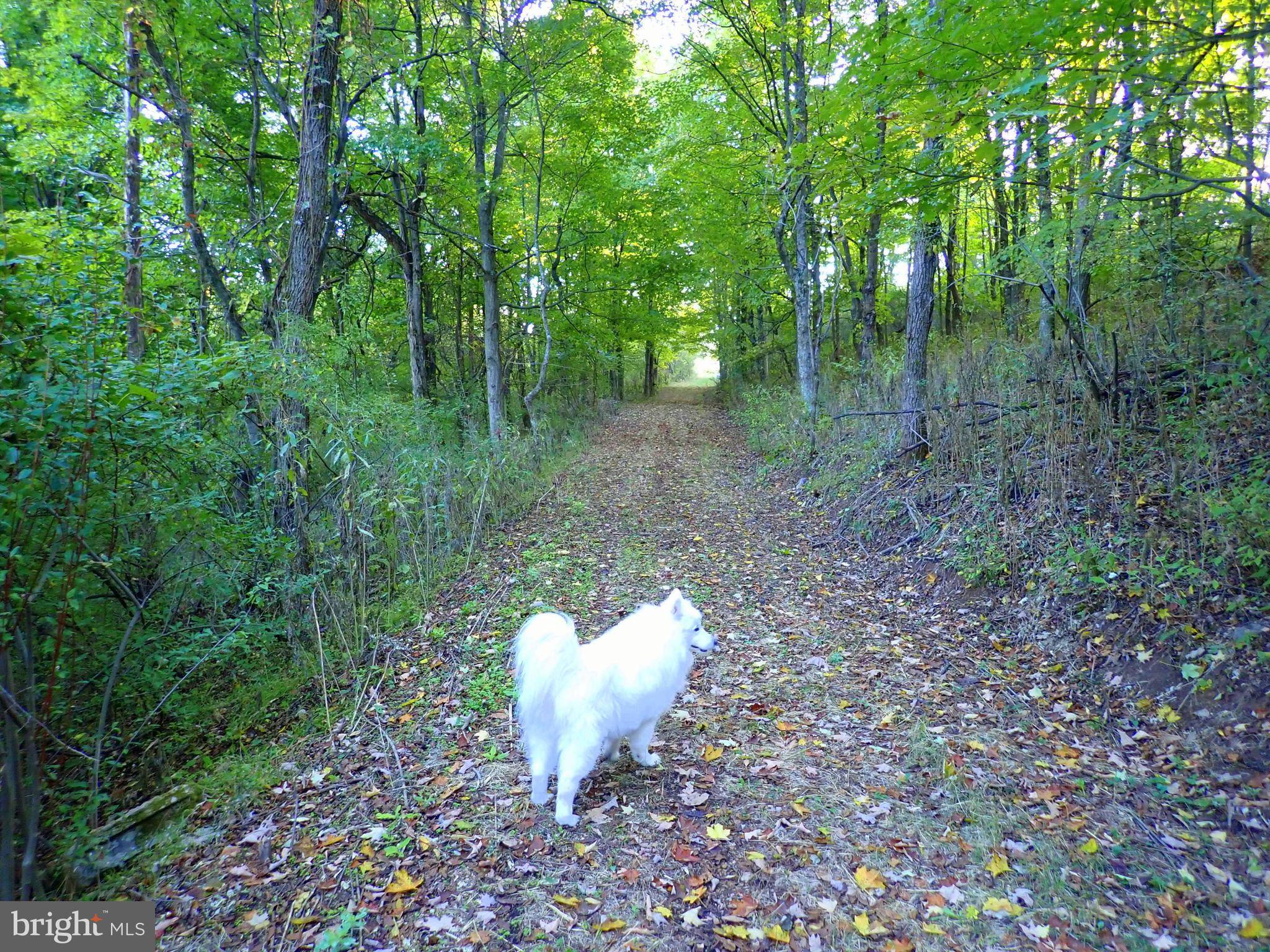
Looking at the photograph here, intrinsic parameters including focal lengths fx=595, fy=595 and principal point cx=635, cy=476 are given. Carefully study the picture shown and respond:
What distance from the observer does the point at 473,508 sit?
897 cm

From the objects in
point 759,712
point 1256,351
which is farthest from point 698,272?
point 759,712

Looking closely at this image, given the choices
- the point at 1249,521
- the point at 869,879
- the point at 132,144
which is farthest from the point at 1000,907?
the point at 132,144

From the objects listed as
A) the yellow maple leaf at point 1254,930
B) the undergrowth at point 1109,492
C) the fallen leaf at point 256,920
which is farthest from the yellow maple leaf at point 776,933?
the undergrowth at point 1109,492

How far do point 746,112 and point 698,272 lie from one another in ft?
22.4

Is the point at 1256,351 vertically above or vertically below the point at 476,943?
above

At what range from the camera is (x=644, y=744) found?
13.0ft

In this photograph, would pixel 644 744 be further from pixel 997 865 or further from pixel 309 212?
pixel 309 212

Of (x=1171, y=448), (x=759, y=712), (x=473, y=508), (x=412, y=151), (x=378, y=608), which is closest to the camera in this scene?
(x=759, y=712)

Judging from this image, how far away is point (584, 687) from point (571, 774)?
527 millimetres

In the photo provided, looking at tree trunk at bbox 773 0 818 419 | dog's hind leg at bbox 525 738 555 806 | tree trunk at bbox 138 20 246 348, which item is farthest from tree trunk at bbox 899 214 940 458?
tree trunk at bbox 138 20 246 348

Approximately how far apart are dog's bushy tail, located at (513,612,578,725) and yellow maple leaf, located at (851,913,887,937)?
181 cm

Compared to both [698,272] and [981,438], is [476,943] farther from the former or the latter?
[698,272]

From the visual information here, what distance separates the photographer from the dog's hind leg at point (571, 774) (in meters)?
3.44

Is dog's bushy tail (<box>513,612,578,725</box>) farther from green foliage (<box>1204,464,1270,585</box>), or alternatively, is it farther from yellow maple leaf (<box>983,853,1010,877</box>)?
green foliage (<box>1204,464,1270,585</box>)
